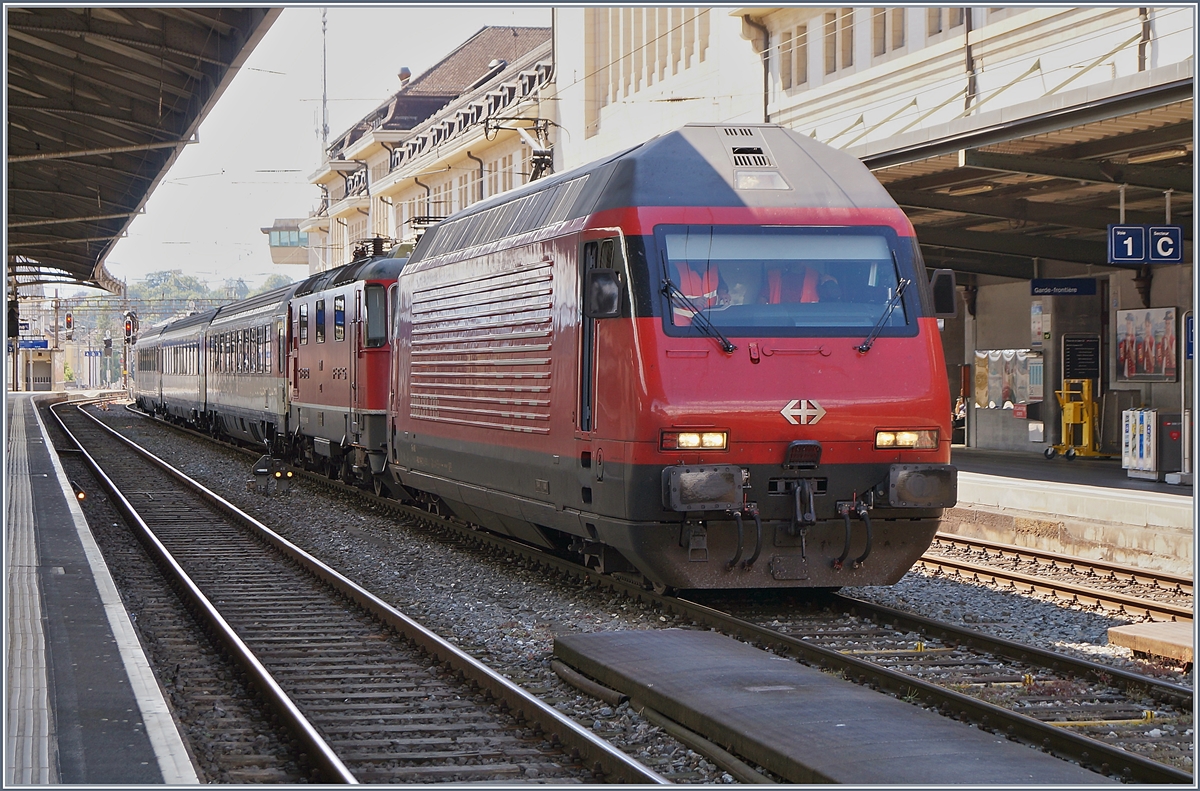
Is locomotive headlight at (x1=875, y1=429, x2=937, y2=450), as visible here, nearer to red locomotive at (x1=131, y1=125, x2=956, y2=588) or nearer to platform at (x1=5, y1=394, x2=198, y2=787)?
red locomotive at (x1=131, y1=125, x2=956, y2=588)

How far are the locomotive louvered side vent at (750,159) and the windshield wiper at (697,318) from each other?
1.23m

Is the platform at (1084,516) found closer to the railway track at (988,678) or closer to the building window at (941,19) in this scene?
the railway track at (988,678)

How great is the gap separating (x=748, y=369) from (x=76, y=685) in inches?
182

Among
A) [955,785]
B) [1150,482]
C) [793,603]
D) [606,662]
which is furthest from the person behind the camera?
[1150,482]

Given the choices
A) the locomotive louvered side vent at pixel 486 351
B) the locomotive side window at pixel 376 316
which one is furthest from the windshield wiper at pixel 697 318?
the locomotive side window at pixel 376 316

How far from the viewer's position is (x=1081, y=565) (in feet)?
43.5

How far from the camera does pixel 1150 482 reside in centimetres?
1742

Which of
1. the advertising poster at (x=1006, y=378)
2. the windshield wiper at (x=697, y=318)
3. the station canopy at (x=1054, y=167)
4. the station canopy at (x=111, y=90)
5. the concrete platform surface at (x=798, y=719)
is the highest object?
the station canopy at (x=111, y=90)

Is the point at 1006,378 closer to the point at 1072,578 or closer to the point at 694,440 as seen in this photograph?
the point at 1072,578

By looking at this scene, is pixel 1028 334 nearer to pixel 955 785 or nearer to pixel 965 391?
→ pixel 965 391

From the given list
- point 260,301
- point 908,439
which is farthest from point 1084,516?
point 260,301

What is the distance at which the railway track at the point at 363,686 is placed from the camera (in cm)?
653

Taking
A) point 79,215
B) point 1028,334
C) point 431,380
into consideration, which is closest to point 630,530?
point 431,380

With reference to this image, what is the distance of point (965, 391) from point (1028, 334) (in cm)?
169
